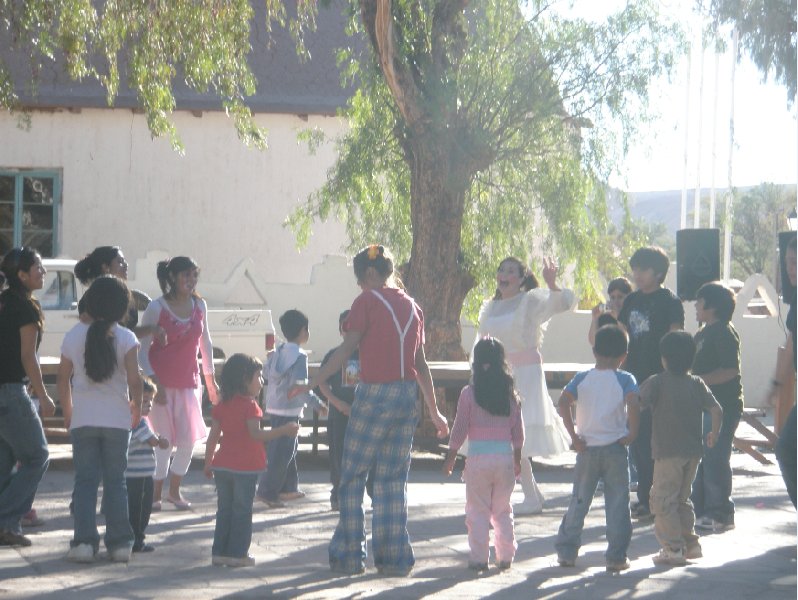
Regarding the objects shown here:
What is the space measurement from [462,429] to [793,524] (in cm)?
328

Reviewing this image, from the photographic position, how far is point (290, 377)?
1055cm

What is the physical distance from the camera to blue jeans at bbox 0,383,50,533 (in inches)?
320

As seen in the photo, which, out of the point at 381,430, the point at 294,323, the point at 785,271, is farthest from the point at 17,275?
the point at 785,271

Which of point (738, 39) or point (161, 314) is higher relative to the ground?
point (738, 39)

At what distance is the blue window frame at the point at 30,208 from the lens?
85.0 ft

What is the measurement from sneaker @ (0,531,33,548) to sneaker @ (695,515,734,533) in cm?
439

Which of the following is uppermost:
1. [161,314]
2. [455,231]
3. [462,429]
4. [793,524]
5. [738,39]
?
[738,39]

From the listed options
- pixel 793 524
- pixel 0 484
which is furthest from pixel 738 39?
pixel 0 484

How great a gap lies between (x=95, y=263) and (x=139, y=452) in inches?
56.2

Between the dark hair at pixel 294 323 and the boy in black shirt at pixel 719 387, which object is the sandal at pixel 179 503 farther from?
the boy in black shirt at pixel 719 387

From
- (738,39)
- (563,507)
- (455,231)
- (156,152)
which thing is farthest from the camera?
(156,152)

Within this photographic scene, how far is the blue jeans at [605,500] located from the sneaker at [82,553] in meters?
2.61

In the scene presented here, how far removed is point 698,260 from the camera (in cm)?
1376

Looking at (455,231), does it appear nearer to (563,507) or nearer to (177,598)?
(563,507)
